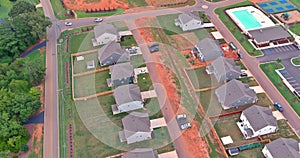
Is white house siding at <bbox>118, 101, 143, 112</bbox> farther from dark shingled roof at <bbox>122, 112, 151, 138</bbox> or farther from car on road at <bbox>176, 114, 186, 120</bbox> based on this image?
car on road at <bbox>176, 114, 186, 120</bbox>

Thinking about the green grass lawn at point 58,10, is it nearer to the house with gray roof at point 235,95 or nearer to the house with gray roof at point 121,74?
the house with gray roof at point 121,74

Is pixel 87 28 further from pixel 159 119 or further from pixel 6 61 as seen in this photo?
pixel 159 119

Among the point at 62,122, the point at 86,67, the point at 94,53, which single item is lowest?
the point at 62,122

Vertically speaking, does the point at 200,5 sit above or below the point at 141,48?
above

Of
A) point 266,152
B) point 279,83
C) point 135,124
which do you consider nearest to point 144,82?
point 135,124

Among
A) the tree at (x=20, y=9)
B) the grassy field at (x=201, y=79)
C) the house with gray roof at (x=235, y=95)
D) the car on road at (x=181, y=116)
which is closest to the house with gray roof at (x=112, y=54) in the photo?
the grassy field at (x=201, y=79)

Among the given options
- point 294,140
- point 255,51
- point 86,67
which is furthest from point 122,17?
point 294,140

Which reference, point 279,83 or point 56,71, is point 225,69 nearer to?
point 279,83
